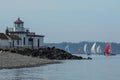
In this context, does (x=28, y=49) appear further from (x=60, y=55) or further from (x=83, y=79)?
(x=83, y=79)

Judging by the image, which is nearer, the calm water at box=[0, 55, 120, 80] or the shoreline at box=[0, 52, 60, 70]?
the calm water at box=[0, 55, 120, 80]

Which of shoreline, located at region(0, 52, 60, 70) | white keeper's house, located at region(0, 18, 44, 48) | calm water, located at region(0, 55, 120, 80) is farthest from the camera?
white keeper's house, located at region(0, 18, 44, 48)

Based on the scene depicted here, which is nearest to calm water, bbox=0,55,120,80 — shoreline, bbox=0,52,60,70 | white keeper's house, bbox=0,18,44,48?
shoreline, bbox=0,52,60,70

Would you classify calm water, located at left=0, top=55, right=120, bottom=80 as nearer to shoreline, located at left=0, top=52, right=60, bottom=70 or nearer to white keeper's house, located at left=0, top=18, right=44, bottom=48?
shoreline, located at left=0, top=52, right=60, bottom=70

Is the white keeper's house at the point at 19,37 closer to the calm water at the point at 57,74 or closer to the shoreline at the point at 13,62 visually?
the shoreline at the point at 13,62

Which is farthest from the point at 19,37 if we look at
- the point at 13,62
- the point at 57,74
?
the point at 57,74

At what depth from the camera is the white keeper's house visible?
9369cm

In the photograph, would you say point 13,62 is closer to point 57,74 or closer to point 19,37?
point 57,74

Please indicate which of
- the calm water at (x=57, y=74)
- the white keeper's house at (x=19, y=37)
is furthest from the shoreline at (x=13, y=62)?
the white keeper's house at (x=19, y=37)

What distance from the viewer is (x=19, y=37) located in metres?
97.2

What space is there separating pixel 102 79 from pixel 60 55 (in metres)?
51.4

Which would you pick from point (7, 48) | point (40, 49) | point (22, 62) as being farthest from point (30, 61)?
point (40, 49)

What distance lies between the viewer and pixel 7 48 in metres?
89.9

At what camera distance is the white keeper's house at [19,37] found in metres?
93.7
